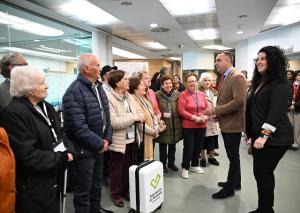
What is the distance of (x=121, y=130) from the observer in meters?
2.60

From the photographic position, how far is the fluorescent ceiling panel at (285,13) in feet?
16.1

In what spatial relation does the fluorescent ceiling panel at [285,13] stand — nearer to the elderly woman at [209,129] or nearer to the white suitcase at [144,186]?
the elderly woman at [209,129]

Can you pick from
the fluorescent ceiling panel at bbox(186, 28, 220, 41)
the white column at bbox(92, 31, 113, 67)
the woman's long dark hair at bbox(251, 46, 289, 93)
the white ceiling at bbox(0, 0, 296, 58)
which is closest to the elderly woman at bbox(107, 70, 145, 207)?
the woman's long dark hair at bbox(251, 46, 289, 93)

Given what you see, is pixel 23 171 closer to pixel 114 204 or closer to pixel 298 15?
pixel 114 204

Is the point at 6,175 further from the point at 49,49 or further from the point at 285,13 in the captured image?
the point at 285,13

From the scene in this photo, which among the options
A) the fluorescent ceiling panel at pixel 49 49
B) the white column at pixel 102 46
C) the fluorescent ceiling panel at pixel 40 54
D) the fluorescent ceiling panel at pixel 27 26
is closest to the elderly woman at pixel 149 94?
the fluorescent ceiling panel at pixel 40 54

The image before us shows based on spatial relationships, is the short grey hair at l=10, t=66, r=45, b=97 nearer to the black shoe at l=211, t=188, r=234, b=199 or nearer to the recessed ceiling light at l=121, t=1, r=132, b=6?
the black shoe at l=211, t=188, r=234, b=199

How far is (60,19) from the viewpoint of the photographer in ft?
18.2

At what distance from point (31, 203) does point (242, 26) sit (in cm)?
644

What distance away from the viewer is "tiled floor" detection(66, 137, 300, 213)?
105 inches

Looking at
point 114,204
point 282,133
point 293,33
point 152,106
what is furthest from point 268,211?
point 293,33

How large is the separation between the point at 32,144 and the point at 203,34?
7.07 m

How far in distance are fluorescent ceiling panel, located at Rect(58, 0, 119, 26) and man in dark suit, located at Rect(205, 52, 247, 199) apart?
2.97 metres

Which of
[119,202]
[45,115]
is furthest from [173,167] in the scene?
[45,115]
